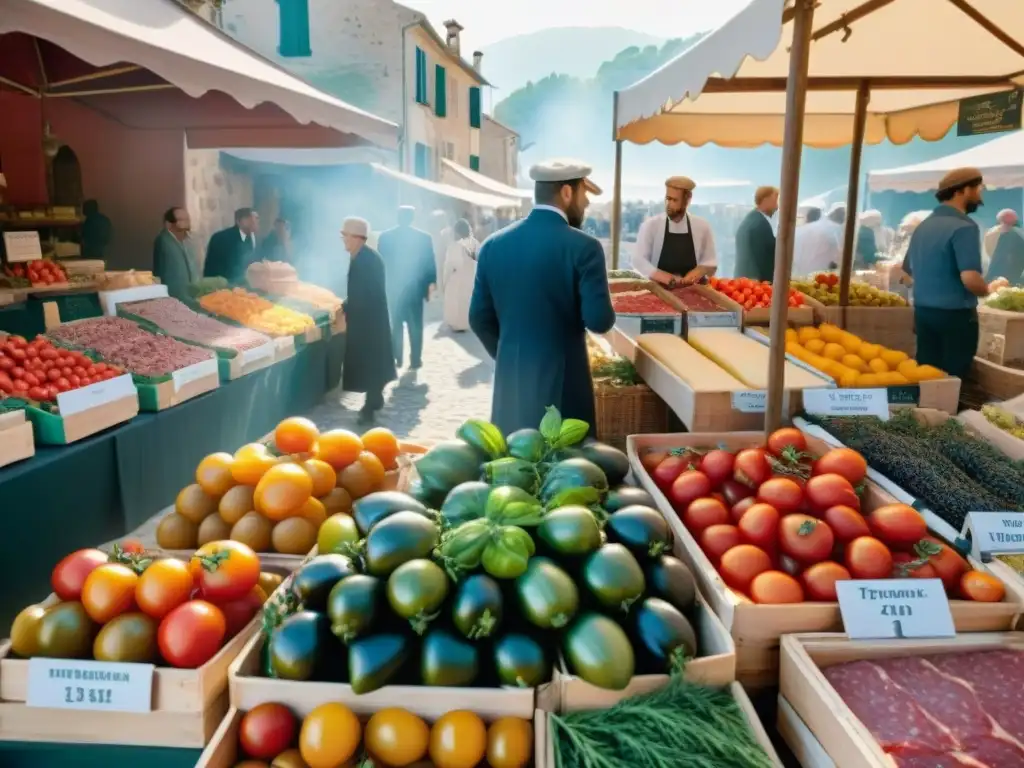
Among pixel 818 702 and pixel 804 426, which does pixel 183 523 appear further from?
pixel 804 426

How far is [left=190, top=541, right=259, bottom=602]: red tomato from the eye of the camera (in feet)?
6.17

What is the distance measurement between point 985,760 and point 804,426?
1.55m

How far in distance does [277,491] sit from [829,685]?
149 cm

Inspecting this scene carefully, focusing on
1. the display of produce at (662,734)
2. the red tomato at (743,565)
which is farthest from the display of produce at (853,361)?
the display of produce at (662,734)

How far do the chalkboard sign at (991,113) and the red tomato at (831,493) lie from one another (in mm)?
3635

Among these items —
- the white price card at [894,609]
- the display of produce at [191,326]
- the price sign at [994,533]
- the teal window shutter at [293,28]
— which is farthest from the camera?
the teal window shutter at [293,28]

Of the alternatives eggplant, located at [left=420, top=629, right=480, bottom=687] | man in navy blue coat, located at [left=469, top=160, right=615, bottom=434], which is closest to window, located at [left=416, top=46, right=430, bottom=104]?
man in navy blue coat, located at [left=469, top=160, right=615, bottom=434]

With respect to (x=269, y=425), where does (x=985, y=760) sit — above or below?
above

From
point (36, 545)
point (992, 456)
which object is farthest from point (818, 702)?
point (36, 545)

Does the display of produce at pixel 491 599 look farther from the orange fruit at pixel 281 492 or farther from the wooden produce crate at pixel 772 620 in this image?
the orange fruit at pixel 281 492

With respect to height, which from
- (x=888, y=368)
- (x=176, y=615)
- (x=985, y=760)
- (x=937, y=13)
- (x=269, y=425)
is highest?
(x=937, y=13)

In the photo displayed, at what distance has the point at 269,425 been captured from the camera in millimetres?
6090

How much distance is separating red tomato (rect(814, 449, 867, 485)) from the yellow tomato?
1.43 metres

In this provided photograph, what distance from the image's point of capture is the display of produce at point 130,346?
14.4 feet
